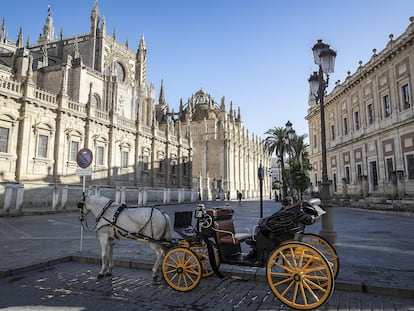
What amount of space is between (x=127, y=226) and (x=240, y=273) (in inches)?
85.9

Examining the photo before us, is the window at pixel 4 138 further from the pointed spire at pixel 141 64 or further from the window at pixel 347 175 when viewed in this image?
the window at pixel 347 175

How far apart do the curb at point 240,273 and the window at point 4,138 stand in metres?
16.5

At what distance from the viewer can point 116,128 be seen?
90.7 feet

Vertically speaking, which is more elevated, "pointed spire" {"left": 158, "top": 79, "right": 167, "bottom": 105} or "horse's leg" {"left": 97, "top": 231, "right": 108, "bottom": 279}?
"pointed spire" {"left": 158, "top": 79, "right": 167, "bottom": 105}

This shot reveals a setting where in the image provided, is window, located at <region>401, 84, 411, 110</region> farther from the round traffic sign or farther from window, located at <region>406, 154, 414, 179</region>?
the round traffic sign

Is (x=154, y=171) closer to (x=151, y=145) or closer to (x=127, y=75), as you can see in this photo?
(x=151, y=145)

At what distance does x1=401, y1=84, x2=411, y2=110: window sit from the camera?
24.0 metres

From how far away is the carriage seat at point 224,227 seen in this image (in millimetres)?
4512

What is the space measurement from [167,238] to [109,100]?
118ft

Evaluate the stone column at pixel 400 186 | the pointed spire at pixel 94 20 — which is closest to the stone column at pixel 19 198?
the stone column at pixel 400 186

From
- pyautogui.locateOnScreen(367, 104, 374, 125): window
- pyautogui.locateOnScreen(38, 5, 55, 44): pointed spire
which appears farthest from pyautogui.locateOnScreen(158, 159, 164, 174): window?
pyautogui.locateOnScreen(38, 5, 55, 44): pointed spire

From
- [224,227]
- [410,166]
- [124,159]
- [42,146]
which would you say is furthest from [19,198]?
[410,166]

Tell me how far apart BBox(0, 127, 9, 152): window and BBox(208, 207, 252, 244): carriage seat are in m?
19.6

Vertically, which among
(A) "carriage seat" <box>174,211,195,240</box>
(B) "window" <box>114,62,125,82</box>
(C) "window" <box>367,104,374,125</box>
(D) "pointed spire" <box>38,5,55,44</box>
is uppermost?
(D) "pointed spire" <box>38,5,55,44</box>
